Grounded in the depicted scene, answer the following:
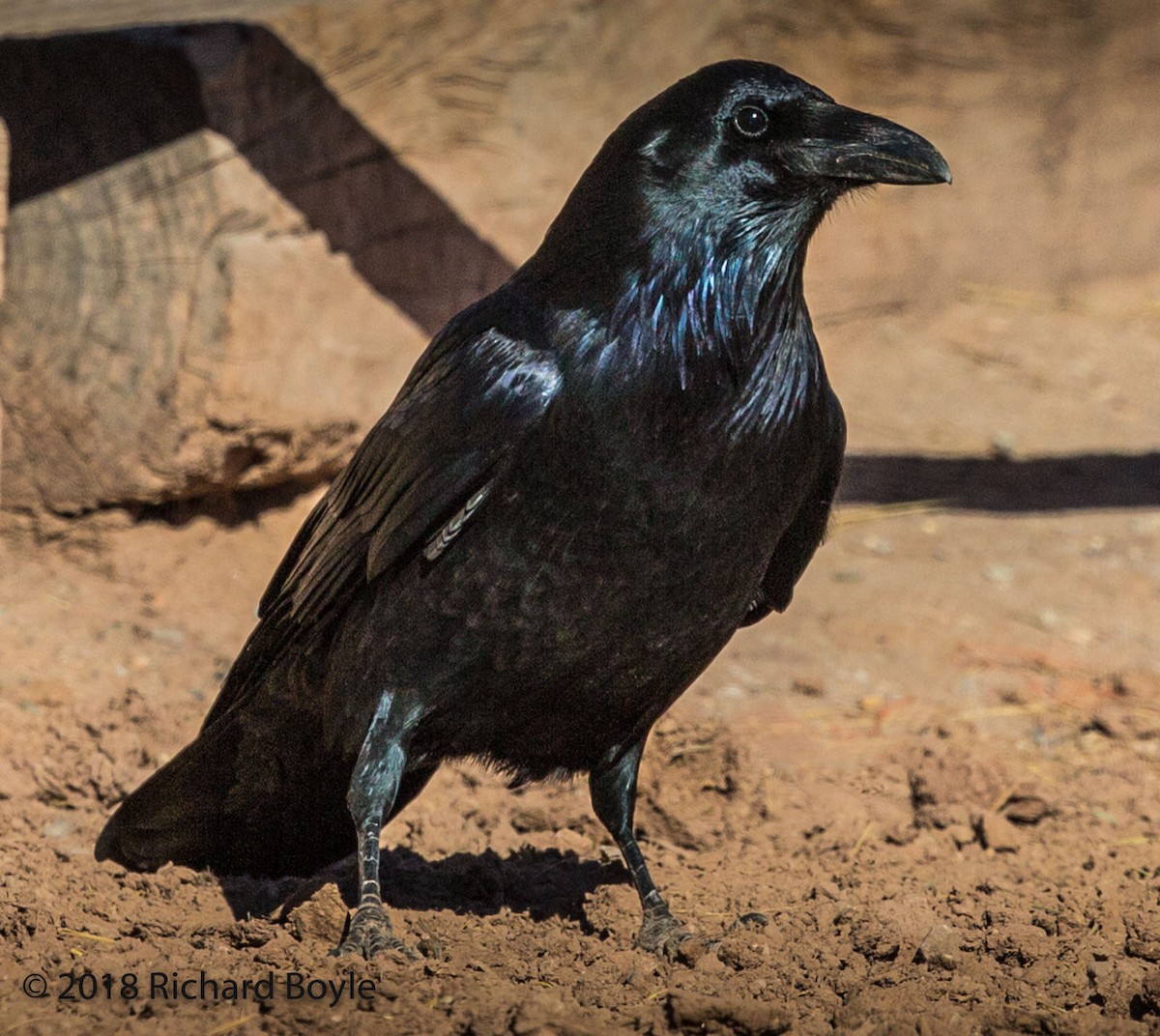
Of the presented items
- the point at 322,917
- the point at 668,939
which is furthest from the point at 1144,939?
the point at 322,917

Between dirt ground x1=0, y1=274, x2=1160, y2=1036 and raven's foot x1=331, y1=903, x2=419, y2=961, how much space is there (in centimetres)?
8

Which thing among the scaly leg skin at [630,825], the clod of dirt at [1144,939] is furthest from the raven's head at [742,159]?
the clod of dirt at [1144,939]

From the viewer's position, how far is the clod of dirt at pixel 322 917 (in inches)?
127

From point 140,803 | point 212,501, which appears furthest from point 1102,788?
point 212,501

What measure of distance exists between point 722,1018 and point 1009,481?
4.48 m

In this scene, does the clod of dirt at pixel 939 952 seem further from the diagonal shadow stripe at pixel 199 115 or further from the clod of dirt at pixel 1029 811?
the diagonal shadow stripe at pixel 199 115

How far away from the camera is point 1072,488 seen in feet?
22.0

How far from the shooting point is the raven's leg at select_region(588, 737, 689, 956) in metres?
3.49

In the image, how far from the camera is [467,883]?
3.81 metres

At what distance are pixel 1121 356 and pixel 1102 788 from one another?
3.85 m

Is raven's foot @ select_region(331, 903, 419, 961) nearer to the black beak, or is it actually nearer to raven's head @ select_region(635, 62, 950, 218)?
raven's head @ select_region(635, 62, 950, 218)

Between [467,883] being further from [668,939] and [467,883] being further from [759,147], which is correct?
[759,147]

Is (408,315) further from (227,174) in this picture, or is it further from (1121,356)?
(1121,356)

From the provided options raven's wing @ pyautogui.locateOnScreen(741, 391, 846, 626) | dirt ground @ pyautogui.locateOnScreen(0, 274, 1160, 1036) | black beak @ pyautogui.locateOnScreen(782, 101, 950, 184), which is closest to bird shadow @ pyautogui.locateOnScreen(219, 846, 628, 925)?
dirt ground @ pyautogui.locateOnScreen(0, 274, 1160, 1036)
